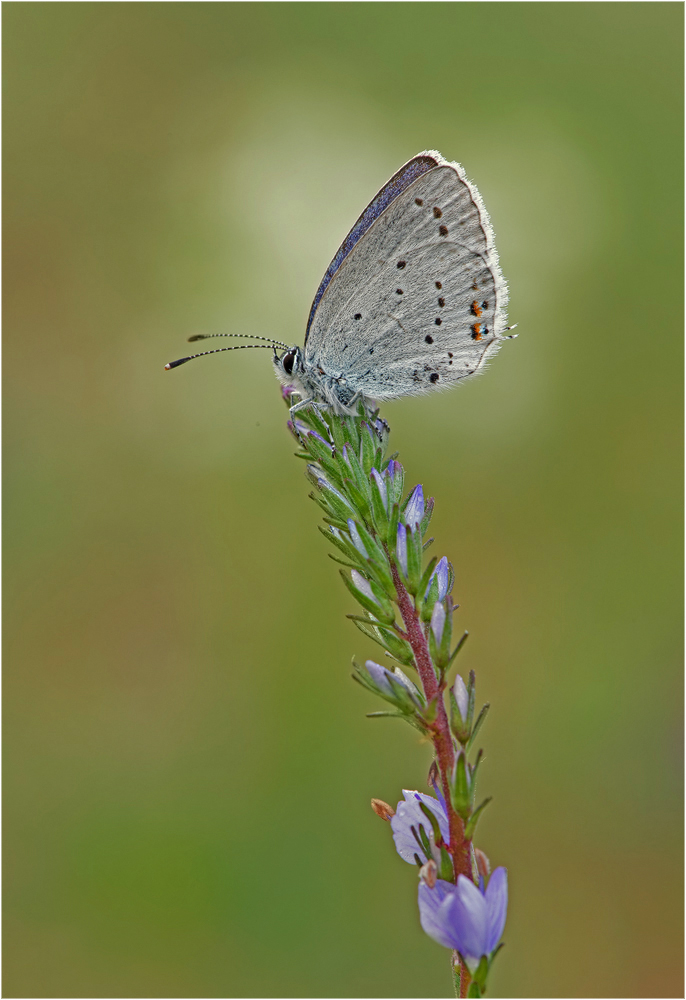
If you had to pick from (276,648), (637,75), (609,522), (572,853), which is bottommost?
(572,853)

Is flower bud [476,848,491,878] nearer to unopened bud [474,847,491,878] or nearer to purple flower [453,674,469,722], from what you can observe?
unopened bud [474,847,491,878]

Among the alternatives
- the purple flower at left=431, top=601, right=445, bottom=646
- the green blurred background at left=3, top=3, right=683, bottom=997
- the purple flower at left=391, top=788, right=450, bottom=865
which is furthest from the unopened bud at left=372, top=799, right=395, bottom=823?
the green blurred background at left=3, top=3, right=683, bottom=997

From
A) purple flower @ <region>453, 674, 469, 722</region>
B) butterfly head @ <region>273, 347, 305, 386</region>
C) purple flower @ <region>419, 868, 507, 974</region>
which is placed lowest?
purple flower @ <region>419, 868, 507, 974</region>

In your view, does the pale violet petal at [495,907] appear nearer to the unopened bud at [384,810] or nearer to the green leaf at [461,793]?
the green leaf at [461,793]

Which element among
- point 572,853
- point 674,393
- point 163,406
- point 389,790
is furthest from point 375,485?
point 674,393

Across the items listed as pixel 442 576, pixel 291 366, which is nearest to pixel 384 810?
pixel 442 576

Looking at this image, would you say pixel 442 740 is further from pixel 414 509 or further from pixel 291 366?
pixel 291 366

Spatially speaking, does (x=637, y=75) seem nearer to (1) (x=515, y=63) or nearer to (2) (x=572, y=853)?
(1) (x=515, y=63)
